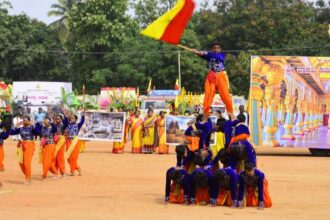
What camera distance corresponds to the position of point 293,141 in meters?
23.9

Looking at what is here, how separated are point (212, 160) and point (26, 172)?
5.21 meters

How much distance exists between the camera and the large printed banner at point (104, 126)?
2589 cm

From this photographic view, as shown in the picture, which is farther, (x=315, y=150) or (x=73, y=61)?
(x=73, y=61)

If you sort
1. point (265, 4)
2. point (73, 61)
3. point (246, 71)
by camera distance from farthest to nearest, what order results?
point (73, 61)
point (265, 4)
point (246, 71)

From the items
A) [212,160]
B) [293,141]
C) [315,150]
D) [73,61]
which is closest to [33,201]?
[212,160]

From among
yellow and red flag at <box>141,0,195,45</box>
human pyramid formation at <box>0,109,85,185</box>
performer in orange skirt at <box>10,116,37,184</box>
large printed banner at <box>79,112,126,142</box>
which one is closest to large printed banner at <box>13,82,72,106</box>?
large printed banner at <box>79,112,126,142</box>

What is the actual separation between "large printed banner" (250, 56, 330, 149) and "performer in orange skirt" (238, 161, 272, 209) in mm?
11666

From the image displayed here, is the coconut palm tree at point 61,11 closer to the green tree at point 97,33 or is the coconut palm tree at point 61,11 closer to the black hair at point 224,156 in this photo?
the green tree at point 97,33

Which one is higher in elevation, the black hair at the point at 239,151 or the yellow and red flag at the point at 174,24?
the yellow and red flag at the point at 174,24

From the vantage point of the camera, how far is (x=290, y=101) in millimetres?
23688

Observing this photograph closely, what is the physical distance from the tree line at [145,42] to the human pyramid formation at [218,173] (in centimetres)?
3867

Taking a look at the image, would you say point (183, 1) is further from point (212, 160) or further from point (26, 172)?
point (26, 172)

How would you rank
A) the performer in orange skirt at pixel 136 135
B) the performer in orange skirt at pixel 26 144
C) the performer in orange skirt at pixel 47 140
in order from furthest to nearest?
the performer in orange skirt at pixel 136 135, the performer in orange skirt at pixel 47 140, the performer in orange skirt at pixel 26 144

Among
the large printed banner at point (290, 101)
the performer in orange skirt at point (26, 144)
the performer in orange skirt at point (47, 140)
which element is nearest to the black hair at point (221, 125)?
the performer in orange skirt at point (26, 144)
